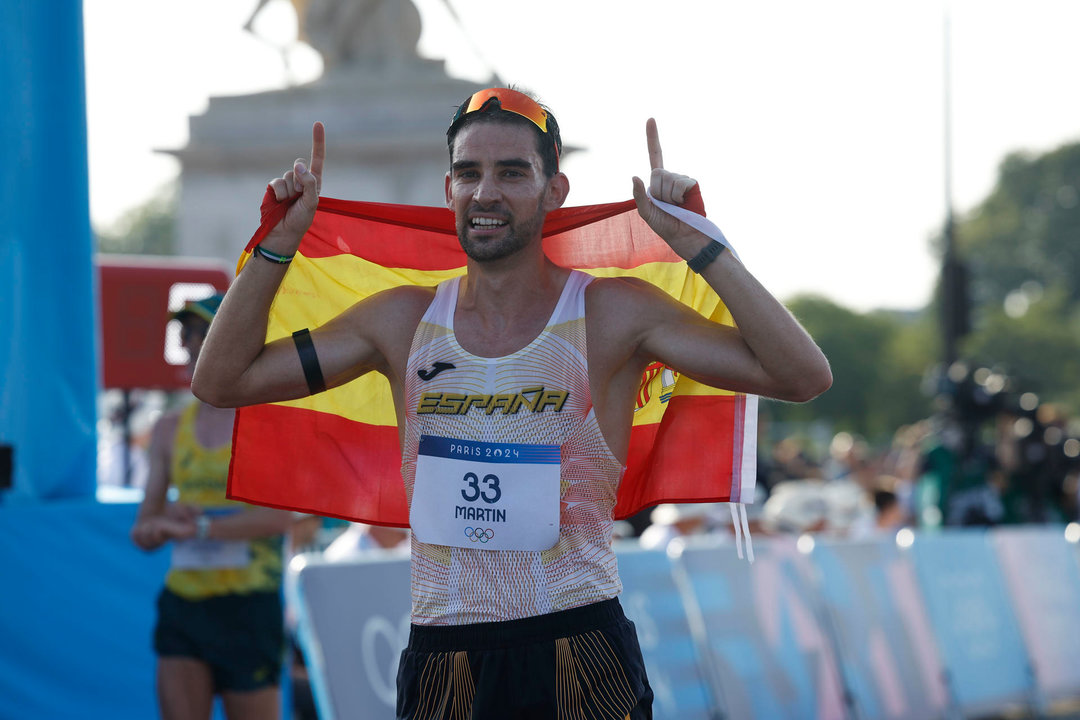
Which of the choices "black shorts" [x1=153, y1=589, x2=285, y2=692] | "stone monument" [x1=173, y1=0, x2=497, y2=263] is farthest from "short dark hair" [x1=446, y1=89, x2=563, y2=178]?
"stone monument" [x1=173, y1=0, x2=497, y2=263]

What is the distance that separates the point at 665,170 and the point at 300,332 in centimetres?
100

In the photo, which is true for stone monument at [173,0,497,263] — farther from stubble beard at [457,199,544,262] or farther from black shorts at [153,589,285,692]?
stubble beard at [457,199,544,262]

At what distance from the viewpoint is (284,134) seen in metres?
19.2

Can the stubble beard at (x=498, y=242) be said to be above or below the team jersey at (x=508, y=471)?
above

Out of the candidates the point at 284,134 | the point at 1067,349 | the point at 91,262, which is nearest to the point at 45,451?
the point at 91,262

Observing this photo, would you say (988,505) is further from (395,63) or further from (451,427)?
(395,63)

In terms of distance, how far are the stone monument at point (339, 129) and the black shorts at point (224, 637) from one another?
12682 millimetres

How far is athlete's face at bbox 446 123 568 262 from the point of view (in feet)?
10.2

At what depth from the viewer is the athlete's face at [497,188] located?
123 inches

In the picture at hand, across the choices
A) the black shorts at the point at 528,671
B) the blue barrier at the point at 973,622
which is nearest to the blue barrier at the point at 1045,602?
the blue barrier at the point at 973,622

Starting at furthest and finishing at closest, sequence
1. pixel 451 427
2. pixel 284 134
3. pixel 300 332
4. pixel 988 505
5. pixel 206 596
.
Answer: pixel 284 134 → pixel 988 505 → pixel 206 596 → pixel 300 332 → pixel 451 427

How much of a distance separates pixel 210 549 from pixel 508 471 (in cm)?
247

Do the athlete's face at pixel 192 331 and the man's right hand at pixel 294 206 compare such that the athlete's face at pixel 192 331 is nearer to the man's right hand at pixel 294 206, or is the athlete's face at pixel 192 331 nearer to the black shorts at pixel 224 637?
the black shorts at pixel 224 637

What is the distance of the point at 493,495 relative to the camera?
119 inches
